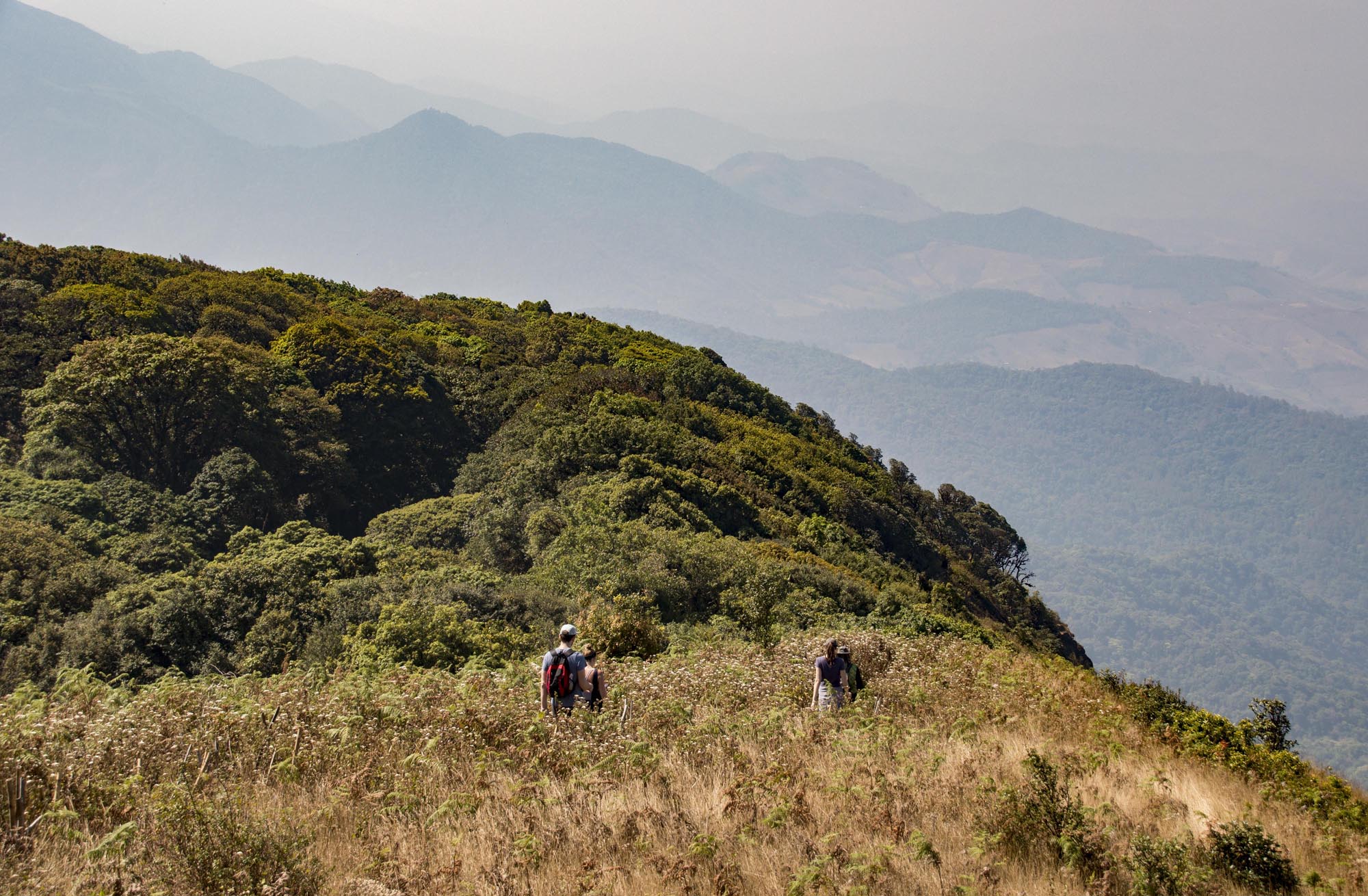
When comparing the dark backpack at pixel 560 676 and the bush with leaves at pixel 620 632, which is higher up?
the dark backpack at pixel 560 676

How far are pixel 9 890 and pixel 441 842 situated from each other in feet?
7.33

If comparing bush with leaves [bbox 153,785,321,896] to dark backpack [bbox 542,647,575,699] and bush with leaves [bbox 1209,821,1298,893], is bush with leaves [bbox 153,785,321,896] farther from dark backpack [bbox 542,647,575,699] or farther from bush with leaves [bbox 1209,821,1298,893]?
bush with leaves [bbox 1209,821,1298,893]

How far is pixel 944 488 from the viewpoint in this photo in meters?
67.6

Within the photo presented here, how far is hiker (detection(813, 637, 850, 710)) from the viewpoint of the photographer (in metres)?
8.80

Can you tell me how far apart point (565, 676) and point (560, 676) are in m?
0.05

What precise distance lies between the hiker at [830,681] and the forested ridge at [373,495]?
415cm

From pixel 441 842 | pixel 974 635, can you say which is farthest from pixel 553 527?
pixel 441 842

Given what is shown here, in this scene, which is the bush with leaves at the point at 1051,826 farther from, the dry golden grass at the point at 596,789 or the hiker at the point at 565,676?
the hiker at the point at 565,676

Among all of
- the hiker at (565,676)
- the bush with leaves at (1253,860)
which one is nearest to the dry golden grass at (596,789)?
the bush with leaves at (1253,860)

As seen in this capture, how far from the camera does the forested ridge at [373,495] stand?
48.1 ft

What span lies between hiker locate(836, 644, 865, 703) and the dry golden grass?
0.62ft

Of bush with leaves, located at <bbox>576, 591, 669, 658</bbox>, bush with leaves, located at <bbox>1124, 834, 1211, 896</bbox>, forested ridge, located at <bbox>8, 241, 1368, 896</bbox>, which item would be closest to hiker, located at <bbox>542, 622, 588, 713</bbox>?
forested ridge, located at <bbox>8, 241, 1368, 896</bbox>

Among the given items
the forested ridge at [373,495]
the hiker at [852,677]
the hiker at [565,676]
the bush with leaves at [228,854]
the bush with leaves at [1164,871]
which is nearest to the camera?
the bush with leaves at [228,854]

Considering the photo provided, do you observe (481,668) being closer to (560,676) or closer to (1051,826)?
(560,676)
